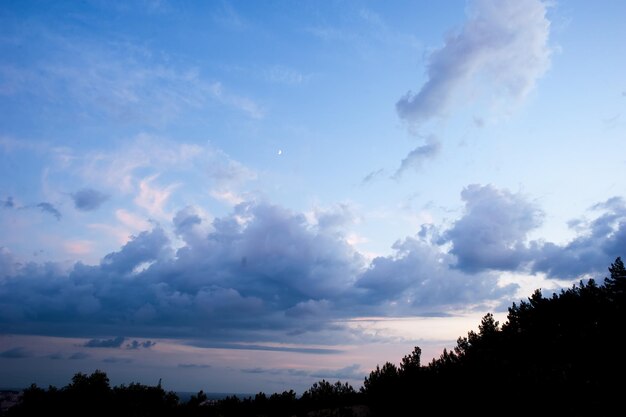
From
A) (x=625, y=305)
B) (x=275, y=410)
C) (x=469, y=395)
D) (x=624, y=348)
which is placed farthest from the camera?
(x=625, y=305)

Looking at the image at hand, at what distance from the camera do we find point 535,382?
1723 centimetres

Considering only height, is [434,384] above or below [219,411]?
above

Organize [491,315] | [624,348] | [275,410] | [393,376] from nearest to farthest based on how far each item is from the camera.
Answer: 1. [275,410]
2. [393,376]
3. [624,348]
4. [491,315]

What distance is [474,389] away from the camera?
1850 cm

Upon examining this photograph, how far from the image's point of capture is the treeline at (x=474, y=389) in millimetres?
17156

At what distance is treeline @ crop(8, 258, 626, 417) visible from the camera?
56.3 feet

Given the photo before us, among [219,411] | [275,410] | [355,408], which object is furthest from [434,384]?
[219,411]

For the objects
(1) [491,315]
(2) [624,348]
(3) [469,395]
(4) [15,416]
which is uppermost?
(1) [491,315]

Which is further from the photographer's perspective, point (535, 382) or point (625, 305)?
point (625, 305)

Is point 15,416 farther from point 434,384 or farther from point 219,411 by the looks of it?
point 434,384

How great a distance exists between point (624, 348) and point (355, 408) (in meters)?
21.3

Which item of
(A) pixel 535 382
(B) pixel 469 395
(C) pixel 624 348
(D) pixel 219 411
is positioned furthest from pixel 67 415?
(C) pixel 624 348

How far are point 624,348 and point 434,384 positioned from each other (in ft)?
57.8

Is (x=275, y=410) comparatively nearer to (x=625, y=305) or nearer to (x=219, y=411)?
(x=219, y=411)
